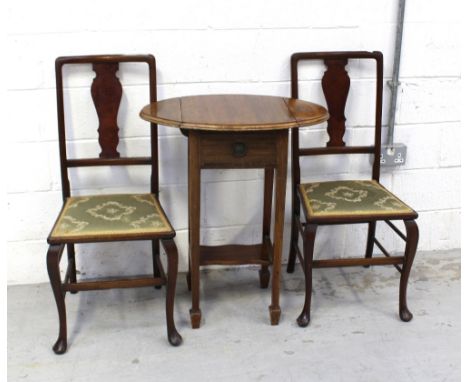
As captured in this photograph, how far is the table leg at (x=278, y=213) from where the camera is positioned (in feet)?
7.23

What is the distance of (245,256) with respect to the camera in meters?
2.61

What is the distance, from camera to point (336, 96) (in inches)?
105

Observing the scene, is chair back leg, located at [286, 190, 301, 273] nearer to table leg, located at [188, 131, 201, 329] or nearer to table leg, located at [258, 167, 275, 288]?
table leg, located at [258, 167, 275, 288]

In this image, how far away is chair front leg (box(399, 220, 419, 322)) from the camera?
2.40m

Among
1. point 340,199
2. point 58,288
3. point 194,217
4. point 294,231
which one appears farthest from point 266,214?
point 58,288

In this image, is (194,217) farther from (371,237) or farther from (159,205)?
(371,237)

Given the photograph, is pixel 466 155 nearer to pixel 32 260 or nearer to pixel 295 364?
pixel 295 364

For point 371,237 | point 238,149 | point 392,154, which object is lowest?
point 371,237

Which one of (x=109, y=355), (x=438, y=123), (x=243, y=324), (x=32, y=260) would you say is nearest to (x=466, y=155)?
(x=438, y=123)

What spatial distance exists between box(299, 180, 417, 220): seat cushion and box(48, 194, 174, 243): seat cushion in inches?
24.4

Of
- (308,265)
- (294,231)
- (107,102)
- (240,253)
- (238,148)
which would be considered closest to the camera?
(238,148)

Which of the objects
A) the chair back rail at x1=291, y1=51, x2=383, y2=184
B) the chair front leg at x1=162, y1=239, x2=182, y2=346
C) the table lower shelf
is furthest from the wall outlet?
the chair front leg at x1=162, y1=239, x2=182, y2=346

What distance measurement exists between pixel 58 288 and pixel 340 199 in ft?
3.86

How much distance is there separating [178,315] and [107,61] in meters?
1.12
